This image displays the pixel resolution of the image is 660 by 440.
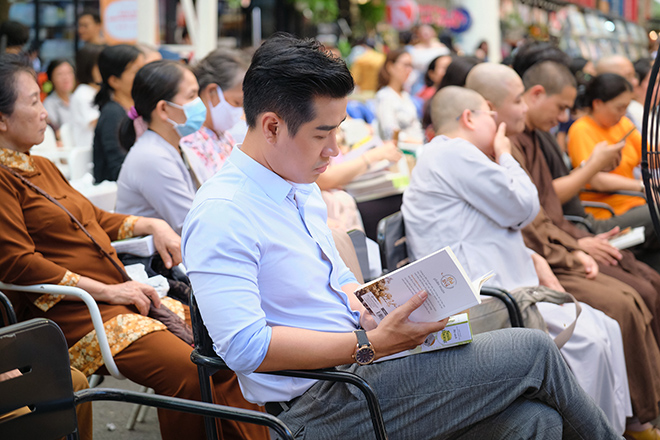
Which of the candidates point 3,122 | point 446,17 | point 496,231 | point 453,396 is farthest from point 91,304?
point 446,17

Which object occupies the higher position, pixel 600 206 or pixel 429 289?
pixel 429 289

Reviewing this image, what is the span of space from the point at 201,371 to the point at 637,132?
4.03m

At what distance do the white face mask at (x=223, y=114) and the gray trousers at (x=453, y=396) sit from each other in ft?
6.31

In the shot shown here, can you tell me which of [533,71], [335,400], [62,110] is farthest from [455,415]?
[62,110]

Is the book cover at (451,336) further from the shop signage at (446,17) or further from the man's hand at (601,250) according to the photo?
the shop signage at (446,17)

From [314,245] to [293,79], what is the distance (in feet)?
1.39

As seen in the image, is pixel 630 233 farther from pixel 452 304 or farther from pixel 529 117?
pixel 452 304

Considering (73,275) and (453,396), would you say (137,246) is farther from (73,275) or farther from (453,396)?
(453,396)

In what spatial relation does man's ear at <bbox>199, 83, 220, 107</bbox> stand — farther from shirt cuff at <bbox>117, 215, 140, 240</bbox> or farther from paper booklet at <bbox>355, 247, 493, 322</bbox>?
paper booklet at <bbox>355, 247, 493, 322</bbox>

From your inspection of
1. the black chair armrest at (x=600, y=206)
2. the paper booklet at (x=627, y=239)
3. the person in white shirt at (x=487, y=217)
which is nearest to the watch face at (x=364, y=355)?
the person in white shirt at (x=487, y=217)

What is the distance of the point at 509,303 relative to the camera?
240 cm

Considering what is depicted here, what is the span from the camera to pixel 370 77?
31.4 ft

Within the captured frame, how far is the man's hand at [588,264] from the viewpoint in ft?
11.0

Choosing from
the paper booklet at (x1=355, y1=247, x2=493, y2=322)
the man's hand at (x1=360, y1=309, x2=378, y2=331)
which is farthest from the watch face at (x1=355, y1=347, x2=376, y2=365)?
the man's hand at (x1=360, y1=309, x2=378, y2=331)
